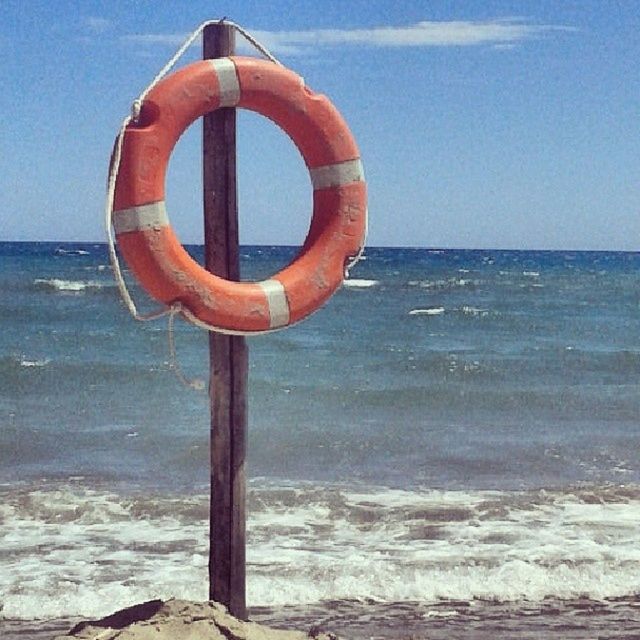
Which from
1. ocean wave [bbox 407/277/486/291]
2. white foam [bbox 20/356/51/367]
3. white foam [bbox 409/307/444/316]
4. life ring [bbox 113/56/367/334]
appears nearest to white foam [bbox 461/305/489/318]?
white foam [bbox 409/307/444/316]

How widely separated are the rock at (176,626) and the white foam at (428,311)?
2031 cm

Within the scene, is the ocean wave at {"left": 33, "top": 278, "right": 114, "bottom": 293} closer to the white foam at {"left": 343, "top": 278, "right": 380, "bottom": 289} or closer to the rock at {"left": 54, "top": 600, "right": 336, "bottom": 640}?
the white foam at {"left": 343, "top": 278, "right": 380, "bottom": 289}

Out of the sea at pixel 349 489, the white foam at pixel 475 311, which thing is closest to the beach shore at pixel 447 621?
the sea at pixel 349 489

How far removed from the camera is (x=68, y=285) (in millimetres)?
30953

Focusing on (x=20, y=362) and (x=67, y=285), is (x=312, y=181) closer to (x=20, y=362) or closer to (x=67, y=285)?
(x=20, y=362)

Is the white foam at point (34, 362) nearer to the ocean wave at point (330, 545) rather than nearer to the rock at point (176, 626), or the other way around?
the ocean wave at point (330, 545)

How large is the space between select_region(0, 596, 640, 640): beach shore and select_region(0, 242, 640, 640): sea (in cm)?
1

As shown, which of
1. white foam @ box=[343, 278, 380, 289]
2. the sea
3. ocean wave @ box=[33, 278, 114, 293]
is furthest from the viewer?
white foam @ box=[343, 278, 380, 289]

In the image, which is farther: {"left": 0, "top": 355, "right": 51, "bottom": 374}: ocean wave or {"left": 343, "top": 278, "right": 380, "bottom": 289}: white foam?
{"left": 343, "top": 278, "right": 380, "bottom": 289}: white foam

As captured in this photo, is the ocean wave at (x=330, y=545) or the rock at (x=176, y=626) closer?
the rock at (x=176, y=626)

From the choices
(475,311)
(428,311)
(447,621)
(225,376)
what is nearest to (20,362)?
(447,621)

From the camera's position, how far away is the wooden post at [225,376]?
3.39m

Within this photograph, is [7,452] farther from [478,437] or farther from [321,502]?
[478,437]

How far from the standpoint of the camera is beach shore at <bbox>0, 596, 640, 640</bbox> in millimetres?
4336
